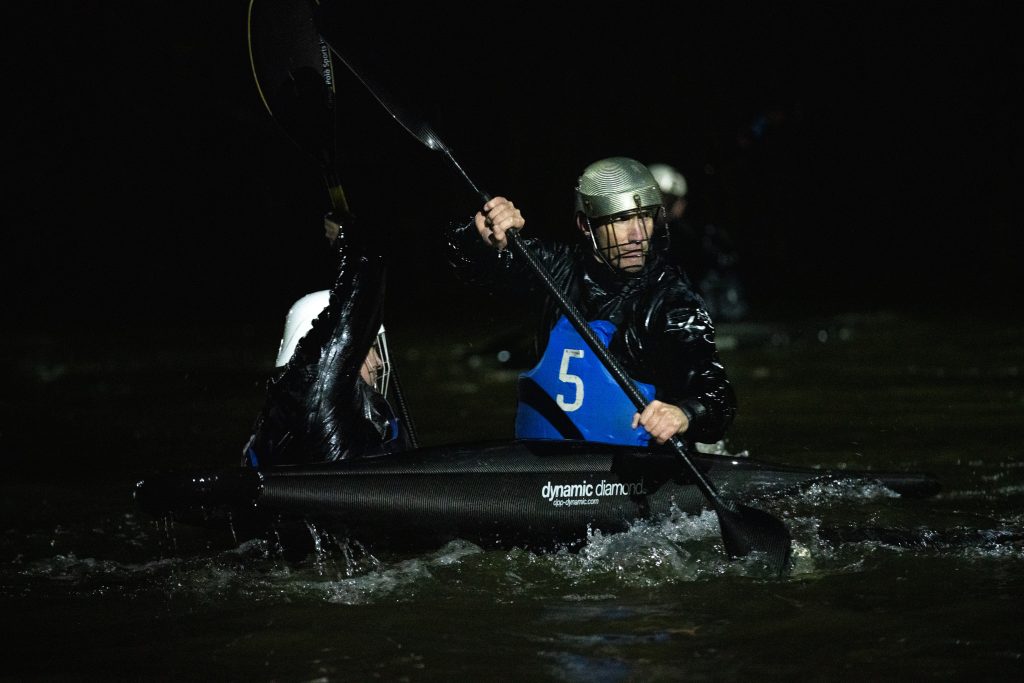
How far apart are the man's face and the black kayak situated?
84cm

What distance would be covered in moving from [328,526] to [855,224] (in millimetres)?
28790

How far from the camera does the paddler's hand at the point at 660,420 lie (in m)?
5.85

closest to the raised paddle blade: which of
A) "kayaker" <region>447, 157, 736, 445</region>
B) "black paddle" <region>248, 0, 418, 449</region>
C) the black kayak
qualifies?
"black paddle" <region>248, 0, 418, 449</region>

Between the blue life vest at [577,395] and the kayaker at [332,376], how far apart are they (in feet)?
2.46

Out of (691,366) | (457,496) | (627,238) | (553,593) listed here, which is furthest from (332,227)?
(553,593)

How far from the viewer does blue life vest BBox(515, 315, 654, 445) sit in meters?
6.47

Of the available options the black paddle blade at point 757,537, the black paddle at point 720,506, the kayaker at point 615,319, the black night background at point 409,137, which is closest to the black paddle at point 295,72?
the kayaker at point 615,319

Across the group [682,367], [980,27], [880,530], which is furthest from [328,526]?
[980,27]

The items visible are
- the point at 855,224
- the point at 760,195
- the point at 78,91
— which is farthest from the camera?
the point at 855,224

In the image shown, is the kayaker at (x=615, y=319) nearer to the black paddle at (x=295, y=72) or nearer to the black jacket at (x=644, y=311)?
the black jacket at (x=644, y=311)

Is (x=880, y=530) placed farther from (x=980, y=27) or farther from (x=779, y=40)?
(x=980, y=27)

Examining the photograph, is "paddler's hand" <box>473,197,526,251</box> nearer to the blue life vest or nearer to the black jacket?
the black jacket

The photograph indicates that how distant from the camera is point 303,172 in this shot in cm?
2852

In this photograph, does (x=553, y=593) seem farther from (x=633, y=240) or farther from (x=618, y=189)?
(x=618, y=189)
